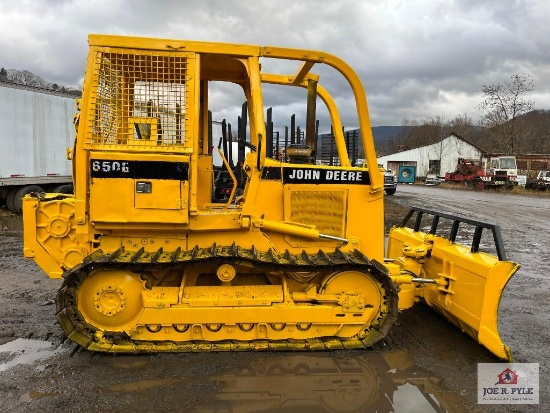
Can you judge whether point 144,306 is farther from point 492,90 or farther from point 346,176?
point 492,90

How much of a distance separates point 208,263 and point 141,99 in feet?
5.76

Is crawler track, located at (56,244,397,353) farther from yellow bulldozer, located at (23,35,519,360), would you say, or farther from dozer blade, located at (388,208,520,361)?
dozer blade, located at (388,208,520,361)

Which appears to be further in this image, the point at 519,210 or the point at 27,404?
the point at 519,210

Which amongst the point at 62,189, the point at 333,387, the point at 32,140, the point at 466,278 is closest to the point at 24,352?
the point at 333,387

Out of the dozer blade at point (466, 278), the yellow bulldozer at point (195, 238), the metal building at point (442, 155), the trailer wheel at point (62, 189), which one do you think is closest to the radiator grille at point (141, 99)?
the yellow bulldozer at point (195, 238)

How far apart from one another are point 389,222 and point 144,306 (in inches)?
454

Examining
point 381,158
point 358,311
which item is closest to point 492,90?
point 381,158

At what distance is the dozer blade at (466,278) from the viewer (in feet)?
14.3

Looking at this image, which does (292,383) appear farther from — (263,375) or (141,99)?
(141,99)

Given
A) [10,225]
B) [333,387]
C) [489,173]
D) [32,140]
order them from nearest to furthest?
[333,387], [10,225], [32,140], [489,173]

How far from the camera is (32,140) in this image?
1425cm

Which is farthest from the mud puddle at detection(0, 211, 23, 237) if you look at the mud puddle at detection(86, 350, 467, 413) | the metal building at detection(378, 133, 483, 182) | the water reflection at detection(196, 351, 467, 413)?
the metal building at detection(378, 133, 483, 182)

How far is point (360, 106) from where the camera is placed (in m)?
4.76

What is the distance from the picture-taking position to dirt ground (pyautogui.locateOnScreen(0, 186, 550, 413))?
359 cm
